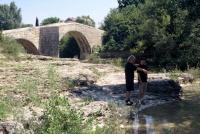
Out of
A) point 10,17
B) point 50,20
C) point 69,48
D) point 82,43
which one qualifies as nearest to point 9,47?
point 82,43

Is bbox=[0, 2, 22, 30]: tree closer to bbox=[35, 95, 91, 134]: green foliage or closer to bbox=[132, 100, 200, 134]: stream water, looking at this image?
bbox=[132, 100, 200, 134]: stream water

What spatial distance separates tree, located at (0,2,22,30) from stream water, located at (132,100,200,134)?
55.0 meters

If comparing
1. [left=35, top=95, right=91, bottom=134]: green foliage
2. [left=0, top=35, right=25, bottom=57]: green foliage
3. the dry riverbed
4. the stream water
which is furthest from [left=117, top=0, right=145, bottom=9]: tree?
[left=35, top=95, right=91, bottom=134]: green foliage

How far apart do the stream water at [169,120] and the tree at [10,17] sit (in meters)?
55.0

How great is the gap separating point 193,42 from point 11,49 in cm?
1177

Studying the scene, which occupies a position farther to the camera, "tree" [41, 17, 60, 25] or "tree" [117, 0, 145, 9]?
"tree" [41, 17, 60, 25]

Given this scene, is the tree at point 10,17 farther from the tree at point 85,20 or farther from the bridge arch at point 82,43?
the bridge arch at point 82,43

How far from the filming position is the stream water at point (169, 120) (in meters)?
5.65

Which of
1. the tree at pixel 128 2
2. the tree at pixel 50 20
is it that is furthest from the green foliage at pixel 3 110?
the tree at pixel 50 20

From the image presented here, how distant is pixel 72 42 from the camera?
43.1 m

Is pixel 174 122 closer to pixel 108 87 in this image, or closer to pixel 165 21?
pixel 108 87

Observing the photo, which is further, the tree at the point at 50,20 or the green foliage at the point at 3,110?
the tree at the point at 50,20

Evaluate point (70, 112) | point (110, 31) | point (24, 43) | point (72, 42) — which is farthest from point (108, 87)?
point (72, 42)

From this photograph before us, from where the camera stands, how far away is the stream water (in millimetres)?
5652
